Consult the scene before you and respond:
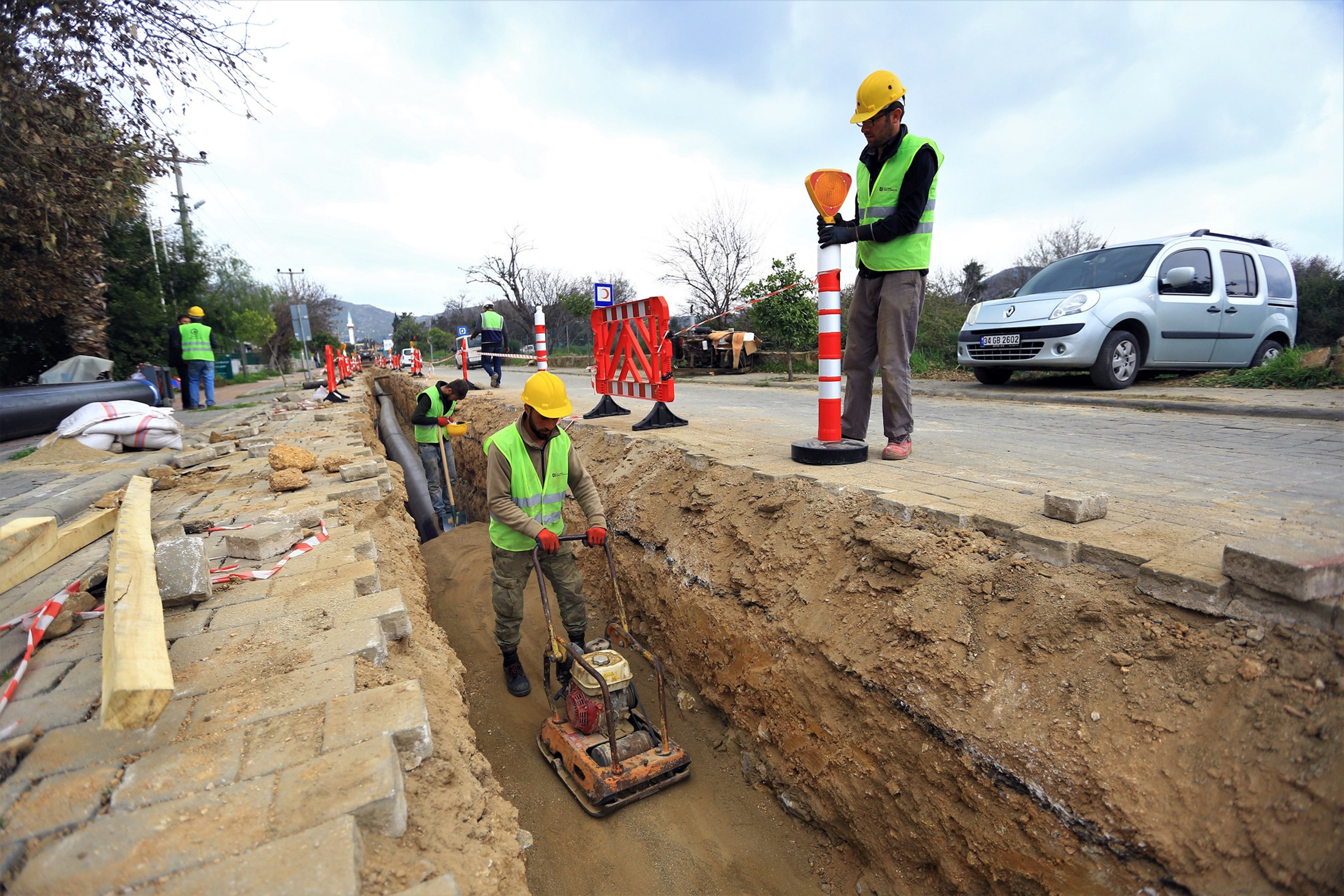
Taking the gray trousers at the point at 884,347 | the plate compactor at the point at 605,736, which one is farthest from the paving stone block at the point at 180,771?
the gray trousers at the point at 884,347

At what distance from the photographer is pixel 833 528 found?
340 centimetres

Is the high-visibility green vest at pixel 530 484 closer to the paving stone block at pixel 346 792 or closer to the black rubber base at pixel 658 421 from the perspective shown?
the paving stone block at pixel 346 792

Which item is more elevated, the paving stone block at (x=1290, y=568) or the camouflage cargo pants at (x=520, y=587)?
the paving stone block at (x=1290, y=568)

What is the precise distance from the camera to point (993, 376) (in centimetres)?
952

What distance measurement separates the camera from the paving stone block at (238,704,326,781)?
6.19ft

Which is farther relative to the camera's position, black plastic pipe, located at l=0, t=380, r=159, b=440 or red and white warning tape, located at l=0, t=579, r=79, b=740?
black plastic pipe, located at l=0, t=380, r=159, b=440

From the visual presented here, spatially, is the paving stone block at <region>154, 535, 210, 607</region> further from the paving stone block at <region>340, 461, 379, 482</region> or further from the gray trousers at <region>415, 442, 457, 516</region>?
the gray trousers at <region>415, 442, 457, 516</region>

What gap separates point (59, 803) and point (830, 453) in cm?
374

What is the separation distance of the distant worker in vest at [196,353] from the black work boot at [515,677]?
11.0 m

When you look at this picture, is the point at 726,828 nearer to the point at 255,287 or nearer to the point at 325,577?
the point at 325,577

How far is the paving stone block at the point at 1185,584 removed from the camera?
2.10 m

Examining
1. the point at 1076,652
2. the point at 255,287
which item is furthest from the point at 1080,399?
the point at 255,287

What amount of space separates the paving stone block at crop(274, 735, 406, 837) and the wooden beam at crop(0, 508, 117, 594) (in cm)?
288

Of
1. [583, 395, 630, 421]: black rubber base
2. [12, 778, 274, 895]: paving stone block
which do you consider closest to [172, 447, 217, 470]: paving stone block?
[583, 395, 630, 421]: black rubber base
